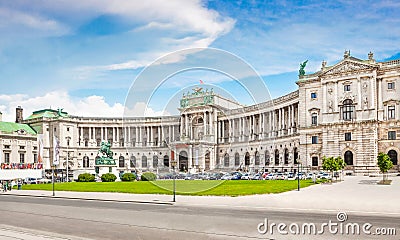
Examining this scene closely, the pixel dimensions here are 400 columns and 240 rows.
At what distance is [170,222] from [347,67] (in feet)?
251

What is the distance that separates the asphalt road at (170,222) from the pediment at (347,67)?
67.7m

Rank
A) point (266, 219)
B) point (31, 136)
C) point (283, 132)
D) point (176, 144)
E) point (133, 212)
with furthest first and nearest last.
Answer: point (31, 136) < point (283, 132) < point (176, 144) < point (133, 212) < point (266, 219)

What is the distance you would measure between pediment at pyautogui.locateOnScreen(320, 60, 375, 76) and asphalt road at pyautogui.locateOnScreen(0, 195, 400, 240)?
222ft

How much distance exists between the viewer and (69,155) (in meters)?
147

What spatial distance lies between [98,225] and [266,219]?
31.4ft

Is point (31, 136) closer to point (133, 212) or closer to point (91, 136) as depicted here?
point (91, 136)

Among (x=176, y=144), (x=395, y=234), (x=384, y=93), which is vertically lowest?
(x=395, y=234)

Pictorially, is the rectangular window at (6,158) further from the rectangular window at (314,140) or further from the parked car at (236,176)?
the rectangular window at (314,140)

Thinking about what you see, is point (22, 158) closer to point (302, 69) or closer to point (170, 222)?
point (302, 69)

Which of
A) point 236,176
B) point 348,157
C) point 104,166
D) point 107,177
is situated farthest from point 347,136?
point 104,166

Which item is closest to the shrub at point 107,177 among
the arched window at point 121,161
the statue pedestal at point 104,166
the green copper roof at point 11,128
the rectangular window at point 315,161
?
the statue pedestal at point 104,166

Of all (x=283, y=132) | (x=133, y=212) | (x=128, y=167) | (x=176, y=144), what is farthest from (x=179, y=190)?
(x=128, y=167)

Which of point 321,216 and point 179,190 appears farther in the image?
point 179,190

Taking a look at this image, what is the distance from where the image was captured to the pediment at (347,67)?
86.3 meters
